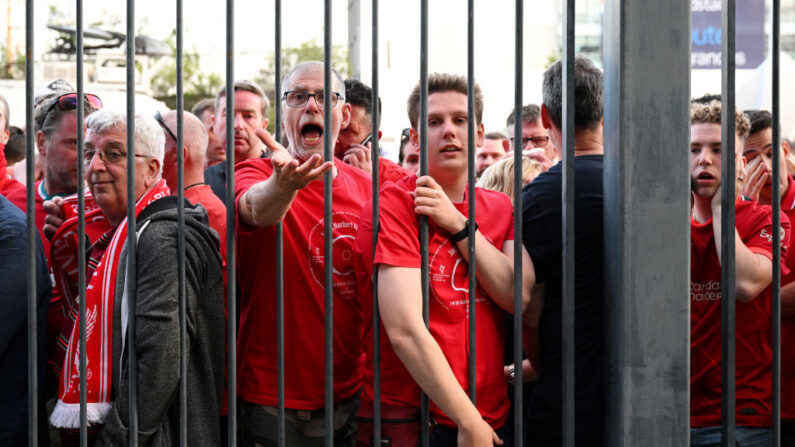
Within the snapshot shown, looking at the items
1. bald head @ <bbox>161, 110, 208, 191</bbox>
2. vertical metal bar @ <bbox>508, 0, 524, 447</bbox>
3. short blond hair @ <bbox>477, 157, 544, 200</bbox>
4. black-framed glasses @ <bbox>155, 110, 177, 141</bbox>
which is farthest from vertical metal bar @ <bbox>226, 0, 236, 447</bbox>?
short blond hair @ <bbox>477, 157, 544, 200</bbox>

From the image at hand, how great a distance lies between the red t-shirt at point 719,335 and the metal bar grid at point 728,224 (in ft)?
2.01

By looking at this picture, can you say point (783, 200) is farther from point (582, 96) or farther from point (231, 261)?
point (231, 261)

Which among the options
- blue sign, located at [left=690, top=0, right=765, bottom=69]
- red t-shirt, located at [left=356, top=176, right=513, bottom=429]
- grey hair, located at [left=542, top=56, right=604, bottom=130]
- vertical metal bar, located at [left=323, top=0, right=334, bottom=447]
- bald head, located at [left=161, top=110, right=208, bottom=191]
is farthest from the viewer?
blue sign, located at [left=690, top=0, right=765, bottom=69]

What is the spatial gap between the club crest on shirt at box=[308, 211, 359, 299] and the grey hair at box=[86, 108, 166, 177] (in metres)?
0.60

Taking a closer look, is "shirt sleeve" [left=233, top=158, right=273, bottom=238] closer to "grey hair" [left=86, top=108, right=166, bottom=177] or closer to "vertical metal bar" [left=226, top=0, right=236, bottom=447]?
"grey hair" [left=86, top=108, right=166, bottom=177]

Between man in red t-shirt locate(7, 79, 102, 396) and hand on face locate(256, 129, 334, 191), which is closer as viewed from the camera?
hand on face locate(256, 129, 334, 191)

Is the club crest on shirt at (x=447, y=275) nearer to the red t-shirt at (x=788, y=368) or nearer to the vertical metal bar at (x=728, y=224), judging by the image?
the vertical metal bar at (x=728, y=224)

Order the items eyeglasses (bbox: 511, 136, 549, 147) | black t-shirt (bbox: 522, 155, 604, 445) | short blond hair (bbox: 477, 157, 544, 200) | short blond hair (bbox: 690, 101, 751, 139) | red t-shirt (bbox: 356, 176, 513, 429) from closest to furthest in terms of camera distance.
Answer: red t-shirt (bbox: 356, 176, 513, 429) → black t-shirt (bbox: 522, 155, 604, 445) → short blond hair (bbox: 690, 101, 751, 139) → short blond hair (bbox: 477, 157, 544, 200) → eyeglasses (bbox: 511, 136, 549, 147)

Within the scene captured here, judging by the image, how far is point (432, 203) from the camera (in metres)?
2.34

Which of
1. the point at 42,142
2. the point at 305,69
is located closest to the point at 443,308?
the point at 305,69

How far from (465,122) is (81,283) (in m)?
1.23

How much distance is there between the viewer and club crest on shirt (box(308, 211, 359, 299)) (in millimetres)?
2797

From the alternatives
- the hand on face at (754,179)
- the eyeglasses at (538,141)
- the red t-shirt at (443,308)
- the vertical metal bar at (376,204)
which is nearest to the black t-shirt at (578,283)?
the red t-shirt at (443,308)

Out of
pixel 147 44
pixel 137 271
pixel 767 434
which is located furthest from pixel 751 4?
pixel 137 271
